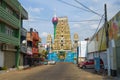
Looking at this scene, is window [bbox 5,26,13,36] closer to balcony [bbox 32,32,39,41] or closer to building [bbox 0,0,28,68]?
building [bbox 0,0,28,68]

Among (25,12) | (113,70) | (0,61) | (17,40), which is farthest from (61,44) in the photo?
(113,70)

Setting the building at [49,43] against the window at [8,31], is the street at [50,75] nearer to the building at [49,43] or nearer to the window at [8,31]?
the window at [8,31]

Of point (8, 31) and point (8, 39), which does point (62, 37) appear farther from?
point (8, 39)

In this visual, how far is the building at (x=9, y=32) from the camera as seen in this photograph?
125 ft

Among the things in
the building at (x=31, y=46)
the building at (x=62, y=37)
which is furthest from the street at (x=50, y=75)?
the building at (x=62, y=37)

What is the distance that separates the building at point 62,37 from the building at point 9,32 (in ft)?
250

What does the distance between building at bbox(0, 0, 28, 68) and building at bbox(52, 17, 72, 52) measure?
2995 inches

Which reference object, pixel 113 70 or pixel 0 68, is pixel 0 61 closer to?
pixel 0 68

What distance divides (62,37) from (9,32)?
84396 millimetres

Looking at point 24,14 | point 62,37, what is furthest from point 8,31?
point 62,37

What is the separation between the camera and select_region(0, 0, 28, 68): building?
125ft

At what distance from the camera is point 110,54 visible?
30359mm

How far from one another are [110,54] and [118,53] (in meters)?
2.79

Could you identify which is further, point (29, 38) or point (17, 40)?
→ point (29, 38)
